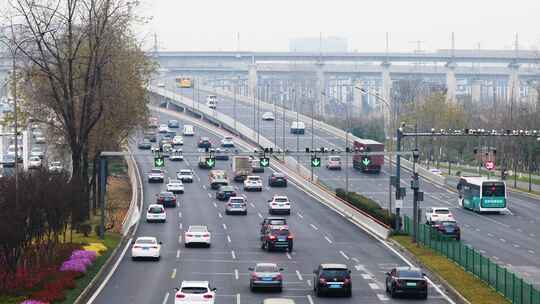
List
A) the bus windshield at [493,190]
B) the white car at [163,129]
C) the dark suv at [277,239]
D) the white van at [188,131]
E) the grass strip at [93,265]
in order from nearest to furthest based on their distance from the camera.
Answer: the grass strip at [93,265], the dark suv at [277,239], the bus windshield at [493,190], the white van at [188,131], the white car at [163,129]

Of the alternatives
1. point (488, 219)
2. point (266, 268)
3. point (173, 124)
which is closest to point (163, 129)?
point (173, 124)

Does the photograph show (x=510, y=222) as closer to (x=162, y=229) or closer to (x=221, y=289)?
(x=162, y=229)

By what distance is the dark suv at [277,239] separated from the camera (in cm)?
5831

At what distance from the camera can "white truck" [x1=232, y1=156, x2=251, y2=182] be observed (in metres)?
105

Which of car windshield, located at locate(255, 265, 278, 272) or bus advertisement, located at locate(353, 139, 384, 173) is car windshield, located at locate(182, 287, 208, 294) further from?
bus advertisement, located at locate(353, 139, 384, 173)

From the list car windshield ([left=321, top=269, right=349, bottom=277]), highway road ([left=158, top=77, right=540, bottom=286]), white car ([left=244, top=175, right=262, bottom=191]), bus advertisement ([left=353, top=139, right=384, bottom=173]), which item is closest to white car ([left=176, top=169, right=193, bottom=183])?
white car ([left=244, top=175, right=262, bottom=191])

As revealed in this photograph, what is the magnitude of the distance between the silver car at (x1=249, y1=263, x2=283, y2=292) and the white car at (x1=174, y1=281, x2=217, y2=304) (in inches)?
Result: 222

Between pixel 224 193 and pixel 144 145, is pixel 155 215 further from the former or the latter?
pixel 144 145

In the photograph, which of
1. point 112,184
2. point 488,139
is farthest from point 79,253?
point 488,139

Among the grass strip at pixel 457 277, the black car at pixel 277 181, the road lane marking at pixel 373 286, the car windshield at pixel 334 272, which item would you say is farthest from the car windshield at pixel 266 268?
the black car at pixel 277 181

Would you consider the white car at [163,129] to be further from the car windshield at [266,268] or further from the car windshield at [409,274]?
the car windshield at [409,274]

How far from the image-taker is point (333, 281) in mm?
42625

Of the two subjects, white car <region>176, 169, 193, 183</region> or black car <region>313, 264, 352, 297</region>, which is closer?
black car <region>313, 264, 352, 297</region>

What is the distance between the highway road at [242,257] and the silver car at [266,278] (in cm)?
41
